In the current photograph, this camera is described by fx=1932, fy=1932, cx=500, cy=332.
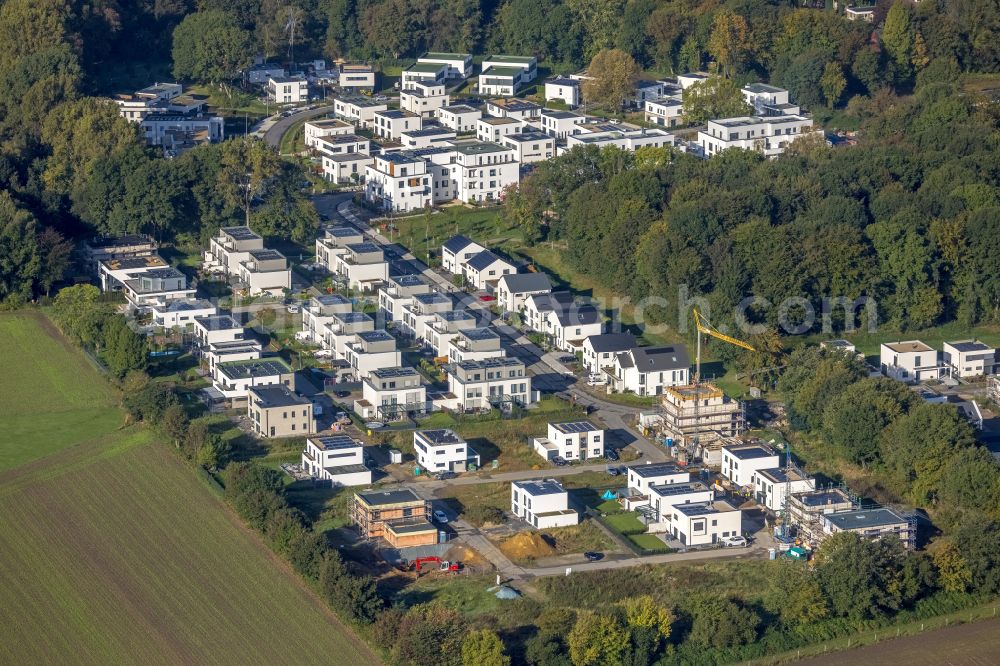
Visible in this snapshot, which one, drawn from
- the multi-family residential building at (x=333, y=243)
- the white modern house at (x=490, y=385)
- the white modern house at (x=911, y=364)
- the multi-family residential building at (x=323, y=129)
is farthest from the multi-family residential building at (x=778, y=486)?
the multi-family residential building at (x=323, y=129)

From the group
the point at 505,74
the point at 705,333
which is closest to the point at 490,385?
the point at 705,333

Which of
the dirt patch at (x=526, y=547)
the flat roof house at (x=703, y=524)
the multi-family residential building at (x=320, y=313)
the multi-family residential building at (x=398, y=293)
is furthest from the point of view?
the multi-family residential building at (x=398, y=293)

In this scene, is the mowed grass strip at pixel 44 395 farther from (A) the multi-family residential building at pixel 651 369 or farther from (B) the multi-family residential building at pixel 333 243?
(A) the multi-family residential building at pixel 651 369

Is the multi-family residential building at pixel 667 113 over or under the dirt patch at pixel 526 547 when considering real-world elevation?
over

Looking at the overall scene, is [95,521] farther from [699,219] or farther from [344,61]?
[344,61]

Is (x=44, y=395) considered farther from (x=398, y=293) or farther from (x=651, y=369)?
(x=651, y=369)

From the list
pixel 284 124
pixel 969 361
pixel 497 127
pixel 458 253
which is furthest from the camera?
pixel 284 124
